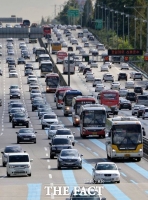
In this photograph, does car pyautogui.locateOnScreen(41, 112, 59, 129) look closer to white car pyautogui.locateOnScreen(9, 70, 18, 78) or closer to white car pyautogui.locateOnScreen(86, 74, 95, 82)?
white car pyautogui.locateOnScreen(86, 74, 95, 82)

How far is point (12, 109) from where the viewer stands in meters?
109

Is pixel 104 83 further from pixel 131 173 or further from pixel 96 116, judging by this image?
pixel 131 173

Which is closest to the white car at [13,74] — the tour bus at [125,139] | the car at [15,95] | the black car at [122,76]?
the black car at [122,76]

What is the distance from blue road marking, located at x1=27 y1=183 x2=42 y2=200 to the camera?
45250 mm

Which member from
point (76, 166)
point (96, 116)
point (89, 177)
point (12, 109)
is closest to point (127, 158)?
point (76, 166)

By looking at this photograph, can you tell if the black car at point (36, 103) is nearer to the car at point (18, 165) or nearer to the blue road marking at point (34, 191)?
the car at point (18, 165)

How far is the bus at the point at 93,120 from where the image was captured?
8350 centimetres

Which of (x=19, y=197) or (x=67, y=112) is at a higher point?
(x=19, y=197)

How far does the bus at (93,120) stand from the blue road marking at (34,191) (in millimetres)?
32196

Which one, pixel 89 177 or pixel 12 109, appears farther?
pixel 12 109

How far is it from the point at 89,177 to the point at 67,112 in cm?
5510

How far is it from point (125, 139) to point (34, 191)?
17301 mm

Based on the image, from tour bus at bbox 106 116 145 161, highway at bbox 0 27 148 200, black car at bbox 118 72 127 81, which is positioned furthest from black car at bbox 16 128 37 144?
black car at bbox 118 72 127 81

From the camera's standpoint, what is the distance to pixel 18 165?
5594 cm
